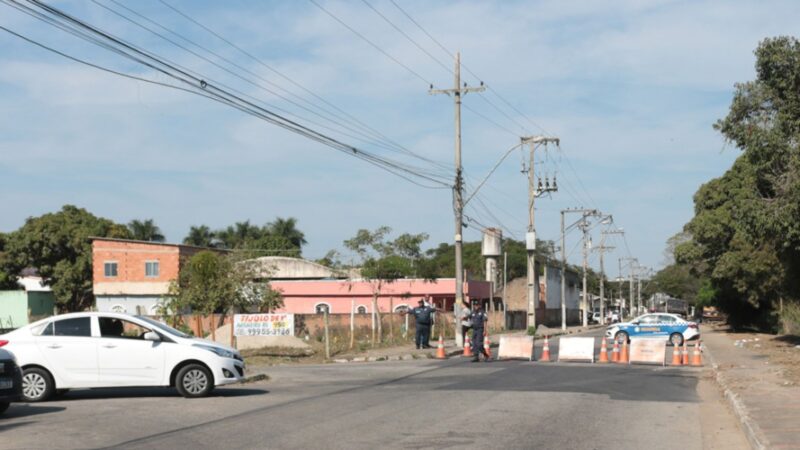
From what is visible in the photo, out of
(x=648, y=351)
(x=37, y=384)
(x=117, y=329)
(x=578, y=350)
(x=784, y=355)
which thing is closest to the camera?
(x=37, y=384)

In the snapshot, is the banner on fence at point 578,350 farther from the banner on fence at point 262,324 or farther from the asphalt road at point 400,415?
the banner on fence at point 262,324

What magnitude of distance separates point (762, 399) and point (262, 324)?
1601 centimetres

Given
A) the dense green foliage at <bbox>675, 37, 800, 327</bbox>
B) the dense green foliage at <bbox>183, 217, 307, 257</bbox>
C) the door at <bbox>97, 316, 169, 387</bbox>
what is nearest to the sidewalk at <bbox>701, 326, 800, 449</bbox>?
the dense green foliage at <bbox>675, 37, 800, 327</bbox>

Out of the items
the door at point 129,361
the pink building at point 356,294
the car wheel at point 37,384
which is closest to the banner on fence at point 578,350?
the door at point 129,361

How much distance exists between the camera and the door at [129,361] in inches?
641

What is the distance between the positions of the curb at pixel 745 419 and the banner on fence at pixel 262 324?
12743mm

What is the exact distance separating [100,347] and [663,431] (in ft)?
32.0

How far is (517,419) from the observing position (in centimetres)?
1337

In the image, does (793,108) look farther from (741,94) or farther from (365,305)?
(365,305)

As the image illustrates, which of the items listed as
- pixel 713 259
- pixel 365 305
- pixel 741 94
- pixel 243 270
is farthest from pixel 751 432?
pixel 365 305

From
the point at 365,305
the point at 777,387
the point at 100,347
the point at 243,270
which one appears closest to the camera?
the point at 100,347

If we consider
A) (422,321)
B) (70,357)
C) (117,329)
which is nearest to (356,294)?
(422,321)

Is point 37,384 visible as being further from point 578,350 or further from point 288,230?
point 288,230

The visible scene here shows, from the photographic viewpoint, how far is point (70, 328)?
16.5 meters
